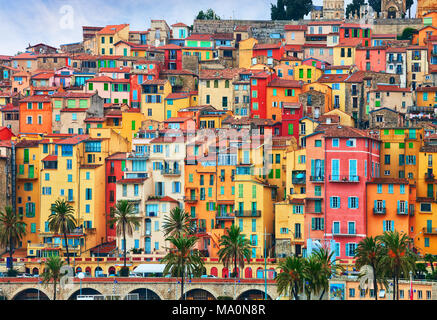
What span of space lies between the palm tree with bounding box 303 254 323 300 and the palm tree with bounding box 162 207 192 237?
18.1 metres

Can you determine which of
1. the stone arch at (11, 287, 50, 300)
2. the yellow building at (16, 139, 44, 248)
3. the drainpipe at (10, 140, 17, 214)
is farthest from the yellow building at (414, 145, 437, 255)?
the drainpipe at (10, 140, 17, 214)

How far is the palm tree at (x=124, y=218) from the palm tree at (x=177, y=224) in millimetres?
3192

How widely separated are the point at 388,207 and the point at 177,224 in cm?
1936

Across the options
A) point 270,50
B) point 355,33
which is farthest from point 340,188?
point 355,33

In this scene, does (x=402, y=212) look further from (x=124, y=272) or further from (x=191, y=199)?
(x=124, y=272)

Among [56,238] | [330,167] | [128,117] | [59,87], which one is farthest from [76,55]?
[330,167]

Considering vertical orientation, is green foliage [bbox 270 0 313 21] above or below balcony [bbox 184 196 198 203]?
above

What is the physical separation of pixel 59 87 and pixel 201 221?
33.9 meters

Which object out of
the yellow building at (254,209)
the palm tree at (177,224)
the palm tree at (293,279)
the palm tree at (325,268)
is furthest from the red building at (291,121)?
the palm tree at (293,279)

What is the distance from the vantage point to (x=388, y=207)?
80.1 meters

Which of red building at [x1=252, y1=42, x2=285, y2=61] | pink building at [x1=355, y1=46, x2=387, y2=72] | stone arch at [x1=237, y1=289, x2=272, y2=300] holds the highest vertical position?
red building at [x1=252, y1=42, x2=285, y2=61]

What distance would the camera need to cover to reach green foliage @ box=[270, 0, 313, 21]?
14450cm

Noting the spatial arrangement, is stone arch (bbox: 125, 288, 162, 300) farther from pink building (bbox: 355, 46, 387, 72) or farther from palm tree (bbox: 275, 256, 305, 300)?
pink building (bbox: 355, 46, 387, 72)

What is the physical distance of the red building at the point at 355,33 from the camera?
11925cm
